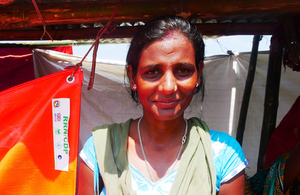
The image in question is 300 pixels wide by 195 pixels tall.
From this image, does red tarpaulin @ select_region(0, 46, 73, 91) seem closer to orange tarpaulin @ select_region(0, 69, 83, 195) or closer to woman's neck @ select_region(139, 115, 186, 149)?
orange tarpaulin @ select_region(0, 69, 83, 195)

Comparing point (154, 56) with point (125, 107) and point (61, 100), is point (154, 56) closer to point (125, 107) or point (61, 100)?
point (61, 100)

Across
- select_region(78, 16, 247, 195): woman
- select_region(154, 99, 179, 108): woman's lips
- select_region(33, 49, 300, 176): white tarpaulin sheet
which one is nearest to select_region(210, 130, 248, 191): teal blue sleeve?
select_region(78, 16, 247, 195): woman

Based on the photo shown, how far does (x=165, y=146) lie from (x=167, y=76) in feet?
1.44

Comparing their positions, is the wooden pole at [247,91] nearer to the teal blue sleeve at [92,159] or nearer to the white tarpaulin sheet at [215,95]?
the white tarpaulin sheet at [215,95]

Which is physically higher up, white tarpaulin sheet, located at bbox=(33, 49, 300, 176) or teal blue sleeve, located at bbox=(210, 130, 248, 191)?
white tarpaulin sheet, located at bbox=(33, 49, 300, 176)

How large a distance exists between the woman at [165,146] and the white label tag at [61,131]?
0.61 ft

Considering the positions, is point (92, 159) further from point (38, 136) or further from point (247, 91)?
point (247, 91)

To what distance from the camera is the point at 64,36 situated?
2.45m

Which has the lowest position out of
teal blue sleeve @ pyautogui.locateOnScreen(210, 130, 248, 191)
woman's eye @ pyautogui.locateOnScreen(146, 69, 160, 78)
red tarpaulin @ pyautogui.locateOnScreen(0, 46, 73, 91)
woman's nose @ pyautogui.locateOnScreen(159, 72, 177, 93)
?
teal blue sleeve @ pyautogui.locateOnScreen(210, 130, 248, 191)

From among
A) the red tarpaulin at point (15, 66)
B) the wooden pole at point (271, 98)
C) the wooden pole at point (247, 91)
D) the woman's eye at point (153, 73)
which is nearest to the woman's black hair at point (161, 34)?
the woman's eye at point (153, 73)

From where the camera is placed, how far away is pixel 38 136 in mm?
1502

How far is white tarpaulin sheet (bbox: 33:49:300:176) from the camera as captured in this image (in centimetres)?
333

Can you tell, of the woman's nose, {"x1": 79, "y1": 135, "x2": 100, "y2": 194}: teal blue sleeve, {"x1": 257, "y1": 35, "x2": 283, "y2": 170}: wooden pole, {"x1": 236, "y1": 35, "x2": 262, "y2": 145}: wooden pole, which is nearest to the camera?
the woman's nose

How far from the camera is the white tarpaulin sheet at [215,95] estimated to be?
3334mm
